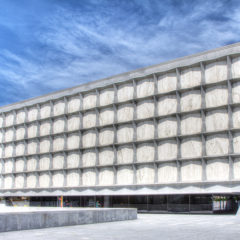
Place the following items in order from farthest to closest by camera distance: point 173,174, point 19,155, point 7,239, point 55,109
A: point 19,155 < point 55,109 < point 173,174 < point 7,239

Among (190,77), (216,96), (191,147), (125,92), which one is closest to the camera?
(216,96)

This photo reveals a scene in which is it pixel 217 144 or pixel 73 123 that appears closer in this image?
pixel 217 144

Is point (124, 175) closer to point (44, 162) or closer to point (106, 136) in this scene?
point (106, 136)

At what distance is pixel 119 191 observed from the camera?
152ft

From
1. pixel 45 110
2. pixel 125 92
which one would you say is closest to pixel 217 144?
pixel 125 92

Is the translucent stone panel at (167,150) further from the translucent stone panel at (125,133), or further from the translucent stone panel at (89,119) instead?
the translucent stone panel at (89,119)

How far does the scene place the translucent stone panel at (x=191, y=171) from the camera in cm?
4050

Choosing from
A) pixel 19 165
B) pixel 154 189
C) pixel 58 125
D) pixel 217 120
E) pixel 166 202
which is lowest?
pixel 166 202

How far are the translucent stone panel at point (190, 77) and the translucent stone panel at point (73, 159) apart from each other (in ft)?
59.1

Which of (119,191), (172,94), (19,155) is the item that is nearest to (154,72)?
(172,94)

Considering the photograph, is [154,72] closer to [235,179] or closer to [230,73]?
[230,73]

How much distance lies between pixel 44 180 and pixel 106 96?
16155mm

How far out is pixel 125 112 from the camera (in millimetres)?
47594

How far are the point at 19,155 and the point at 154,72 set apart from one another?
88.7 ft
